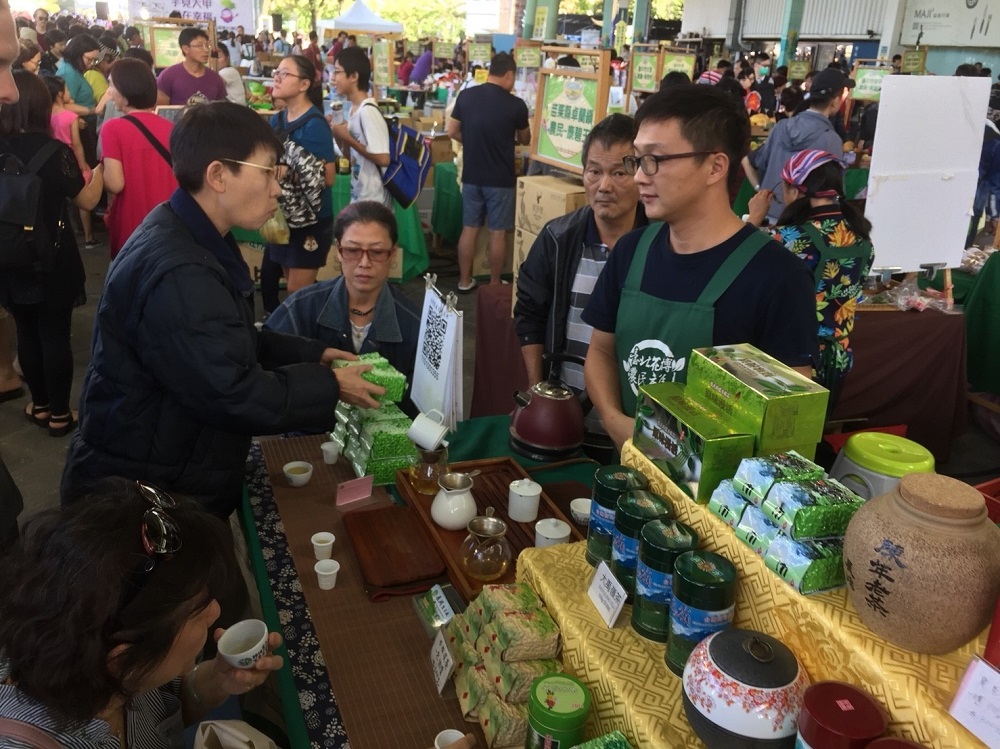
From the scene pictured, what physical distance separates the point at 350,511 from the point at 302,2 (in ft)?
112

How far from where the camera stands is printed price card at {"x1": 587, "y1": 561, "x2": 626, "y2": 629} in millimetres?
1225

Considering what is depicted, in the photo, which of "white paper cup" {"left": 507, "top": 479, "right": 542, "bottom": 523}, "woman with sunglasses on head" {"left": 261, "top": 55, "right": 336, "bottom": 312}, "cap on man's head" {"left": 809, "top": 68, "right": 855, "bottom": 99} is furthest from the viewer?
"cap on man's head" {"left": 809, "top": 68, "right": 855, "bottom": 99}

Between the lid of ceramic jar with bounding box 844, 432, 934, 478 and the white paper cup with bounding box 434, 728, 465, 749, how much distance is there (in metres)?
0.79

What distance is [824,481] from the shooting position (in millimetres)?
1104

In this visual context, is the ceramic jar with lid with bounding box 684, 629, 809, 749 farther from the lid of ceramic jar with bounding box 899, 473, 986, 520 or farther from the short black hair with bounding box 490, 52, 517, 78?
the short black hair with bounding box 490, 52, 517, 78

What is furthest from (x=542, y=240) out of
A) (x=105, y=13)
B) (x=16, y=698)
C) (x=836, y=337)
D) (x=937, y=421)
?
(x=105, y=13)

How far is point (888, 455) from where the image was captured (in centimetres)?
131

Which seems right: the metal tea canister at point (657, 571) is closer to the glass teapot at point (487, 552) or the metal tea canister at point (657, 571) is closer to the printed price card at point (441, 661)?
the printed price card at point (441, 661)

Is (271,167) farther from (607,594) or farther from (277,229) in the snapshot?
(277,229)

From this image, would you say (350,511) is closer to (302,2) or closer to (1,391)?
(1,391)

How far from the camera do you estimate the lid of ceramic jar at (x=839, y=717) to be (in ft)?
2.82

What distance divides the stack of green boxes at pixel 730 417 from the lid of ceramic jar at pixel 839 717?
351 mm

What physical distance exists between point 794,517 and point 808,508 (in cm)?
2

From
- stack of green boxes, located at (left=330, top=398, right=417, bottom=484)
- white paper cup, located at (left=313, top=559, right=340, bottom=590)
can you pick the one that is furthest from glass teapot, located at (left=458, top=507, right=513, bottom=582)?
stack of green boxes, located at (left=330, top=398, right=417, bottom=484)
